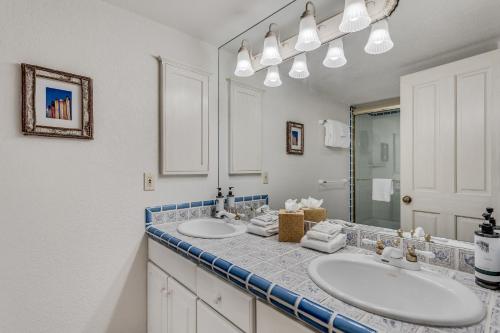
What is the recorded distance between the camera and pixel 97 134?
1403 millimetres

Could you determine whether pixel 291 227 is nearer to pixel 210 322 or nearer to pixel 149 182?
pixel 210 322

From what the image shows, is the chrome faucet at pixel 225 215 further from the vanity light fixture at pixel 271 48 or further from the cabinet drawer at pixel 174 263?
the vanity light fixture at pixel 271 48

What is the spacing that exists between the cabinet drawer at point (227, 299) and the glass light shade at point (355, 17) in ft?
4.12

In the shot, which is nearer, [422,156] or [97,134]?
[422,156]

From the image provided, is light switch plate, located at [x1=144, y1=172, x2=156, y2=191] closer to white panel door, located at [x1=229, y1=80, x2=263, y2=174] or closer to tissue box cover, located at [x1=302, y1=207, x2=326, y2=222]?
white panel door, located at [x1=229, y1=80, x2=263, y2=174]

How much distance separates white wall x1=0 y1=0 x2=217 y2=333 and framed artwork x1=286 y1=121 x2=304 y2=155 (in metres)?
0.79

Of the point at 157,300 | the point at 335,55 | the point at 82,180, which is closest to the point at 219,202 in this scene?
the point at 157,300

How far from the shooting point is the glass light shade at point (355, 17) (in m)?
1.14

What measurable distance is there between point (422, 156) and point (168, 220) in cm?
145

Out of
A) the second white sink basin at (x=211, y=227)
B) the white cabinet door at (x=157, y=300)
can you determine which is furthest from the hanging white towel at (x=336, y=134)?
the white cabinet door at (x=157, y=300)

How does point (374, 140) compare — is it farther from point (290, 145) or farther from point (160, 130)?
point (160, 130)

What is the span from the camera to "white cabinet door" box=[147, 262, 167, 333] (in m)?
1.39

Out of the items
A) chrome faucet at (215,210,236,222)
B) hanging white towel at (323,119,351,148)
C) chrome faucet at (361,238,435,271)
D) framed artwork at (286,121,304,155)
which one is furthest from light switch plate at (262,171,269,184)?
chrome faucet at (361,238,435,271)

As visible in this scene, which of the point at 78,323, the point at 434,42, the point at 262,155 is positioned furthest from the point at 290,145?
the point at 78,323
